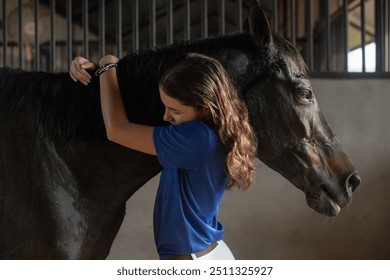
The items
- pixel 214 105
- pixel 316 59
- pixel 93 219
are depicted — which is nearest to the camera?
pixel 214 105

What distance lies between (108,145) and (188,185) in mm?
169

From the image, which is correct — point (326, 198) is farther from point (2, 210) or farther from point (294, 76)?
point (2, 210)

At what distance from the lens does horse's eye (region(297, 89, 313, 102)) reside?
985 mm

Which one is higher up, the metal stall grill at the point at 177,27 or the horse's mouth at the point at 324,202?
the metal stall grill at the point at 177,27

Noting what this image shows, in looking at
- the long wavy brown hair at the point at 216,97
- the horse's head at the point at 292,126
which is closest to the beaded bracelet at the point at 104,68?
the long wavy brown hair at the point at 216,97

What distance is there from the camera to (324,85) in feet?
7.90

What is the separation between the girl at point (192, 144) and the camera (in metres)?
0.90

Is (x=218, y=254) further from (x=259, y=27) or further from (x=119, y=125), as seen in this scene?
(x=259, y=27)

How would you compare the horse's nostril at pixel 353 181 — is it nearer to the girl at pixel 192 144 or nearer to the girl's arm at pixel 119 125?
the girl at pixel 192 144

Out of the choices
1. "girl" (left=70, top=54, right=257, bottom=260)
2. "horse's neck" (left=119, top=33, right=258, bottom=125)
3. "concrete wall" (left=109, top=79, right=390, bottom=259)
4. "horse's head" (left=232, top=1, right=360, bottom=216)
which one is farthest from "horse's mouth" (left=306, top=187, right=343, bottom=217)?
"concrete wall" (left=109, top=79, right=390, bottom=259)

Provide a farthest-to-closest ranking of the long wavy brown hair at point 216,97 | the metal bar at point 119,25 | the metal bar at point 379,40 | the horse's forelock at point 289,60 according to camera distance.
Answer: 1. the metal bar at point 379,40
2. the metal bar at point 119,25
3. the horse's forelock at point 289,60
4. the long wavy brown hair at point 216,97

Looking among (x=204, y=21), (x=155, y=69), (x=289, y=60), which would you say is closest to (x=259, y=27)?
(x=289, y=60)

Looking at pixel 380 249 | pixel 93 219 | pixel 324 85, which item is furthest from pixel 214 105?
pixel 380 249
